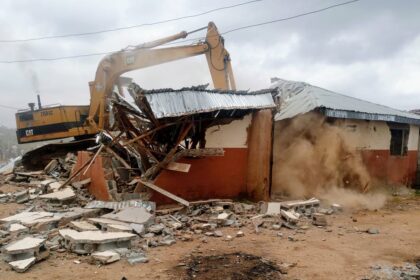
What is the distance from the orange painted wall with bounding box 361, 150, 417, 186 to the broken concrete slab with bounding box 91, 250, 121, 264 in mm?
9964

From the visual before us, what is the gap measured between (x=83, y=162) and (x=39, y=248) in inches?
227

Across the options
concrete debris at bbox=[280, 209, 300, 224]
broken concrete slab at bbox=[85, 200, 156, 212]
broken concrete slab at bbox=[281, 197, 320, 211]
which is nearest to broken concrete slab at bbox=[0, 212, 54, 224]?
broken concrete slab at bbox=[85, 200, 156, 212]

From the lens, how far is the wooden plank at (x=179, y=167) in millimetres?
8602

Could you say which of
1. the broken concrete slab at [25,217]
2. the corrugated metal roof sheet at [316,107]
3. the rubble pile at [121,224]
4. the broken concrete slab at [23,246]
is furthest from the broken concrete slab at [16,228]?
the corrugated metal roof sheet at [316,107]

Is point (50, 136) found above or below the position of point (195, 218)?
above

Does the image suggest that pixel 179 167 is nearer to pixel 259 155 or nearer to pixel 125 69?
pixel 259 155

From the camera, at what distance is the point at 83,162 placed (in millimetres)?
11305

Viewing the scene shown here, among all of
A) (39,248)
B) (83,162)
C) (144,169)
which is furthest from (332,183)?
(39,248)

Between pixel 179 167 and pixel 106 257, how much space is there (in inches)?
136

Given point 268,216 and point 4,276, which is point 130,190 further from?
point 4,276

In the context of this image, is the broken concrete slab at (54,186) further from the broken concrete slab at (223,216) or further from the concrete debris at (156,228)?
the broken concrete slab at (223,216)

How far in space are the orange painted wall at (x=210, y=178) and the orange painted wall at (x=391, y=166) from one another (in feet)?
18.0

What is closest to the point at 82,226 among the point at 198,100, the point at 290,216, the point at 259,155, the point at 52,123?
the point at 198,100

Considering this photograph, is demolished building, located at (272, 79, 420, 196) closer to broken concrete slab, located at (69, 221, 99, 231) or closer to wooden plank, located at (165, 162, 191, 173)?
wooden plank, located at (165, 162, 191, 173)
